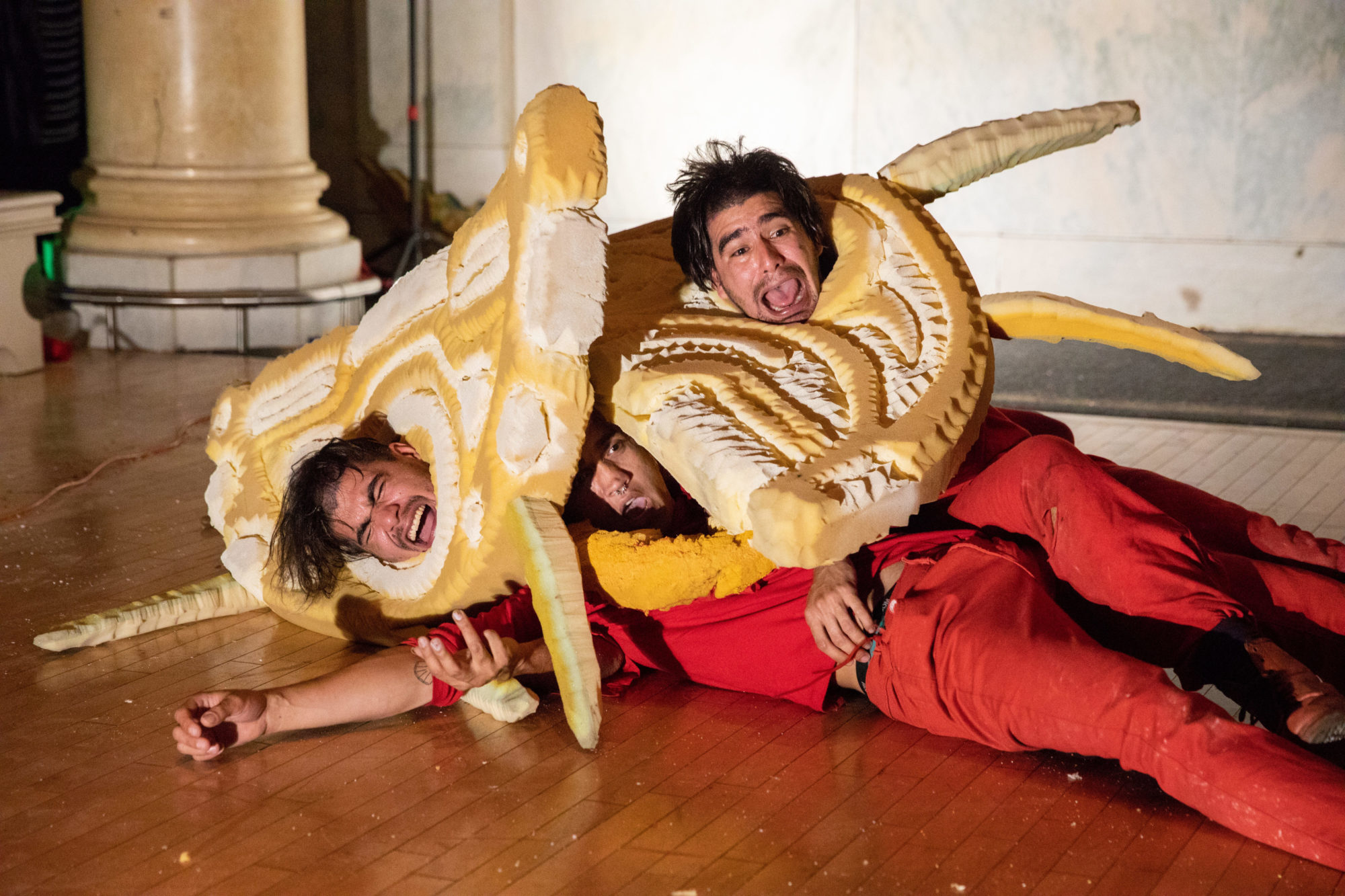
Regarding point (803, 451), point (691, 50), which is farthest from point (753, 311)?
point (691, 50)

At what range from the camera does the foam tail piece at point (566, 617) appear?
9.09 feet

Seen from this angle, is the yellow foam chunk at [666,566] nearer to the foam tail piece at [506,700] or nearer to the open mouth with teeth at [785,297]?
the foam tail piece at [506,700]

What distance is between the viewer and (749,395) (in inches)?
117

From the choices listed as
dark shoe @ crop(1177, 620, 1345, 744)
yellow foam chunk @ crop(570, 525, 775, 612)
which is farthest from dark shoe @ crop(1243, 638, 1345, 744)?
yellow foam chunk @ crop(570, 525, 775, 612)

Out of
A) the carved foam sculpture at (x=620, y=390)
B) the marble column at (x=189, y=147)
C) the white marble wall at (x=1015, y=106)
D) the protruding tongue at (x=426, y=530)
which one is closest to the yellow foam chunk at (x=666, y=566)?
the carved foam sculpture at (x=620, y=390)

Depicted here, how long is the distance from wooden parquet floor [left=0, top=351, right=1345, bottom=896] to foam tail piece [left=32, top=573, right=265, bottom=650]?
1.6 inches

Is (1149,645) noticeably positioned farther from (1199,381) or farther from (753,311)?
(1199,381)

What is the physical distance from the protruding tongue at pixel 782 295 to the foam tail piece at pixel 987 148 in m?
0.54

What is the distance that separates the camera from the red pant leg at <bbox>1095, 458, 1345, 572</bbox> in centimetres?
313

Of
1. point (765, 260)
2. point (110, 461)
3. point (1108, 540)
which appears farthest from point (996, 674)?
point (110, 461)

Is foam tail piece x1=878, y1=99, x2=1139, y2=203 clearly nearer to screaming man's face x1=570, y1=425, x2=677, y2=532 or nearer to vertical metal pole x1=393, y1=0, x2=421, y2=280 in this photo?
screaming man's face x1=570, y1=425, x2=677, y2=532

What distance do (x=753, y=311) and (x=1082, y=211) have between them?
5902 mm

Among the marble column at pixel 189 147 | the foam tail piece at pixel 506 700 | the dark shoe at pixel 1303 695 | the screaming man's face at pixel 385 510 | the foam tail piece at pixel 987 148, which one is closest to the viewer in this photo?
the dark shoe at pixel 1303 695

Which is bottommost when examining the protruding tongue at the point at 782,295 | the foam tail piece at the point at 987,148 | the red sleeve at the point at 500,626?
the red sleeve at the point at 500,626
